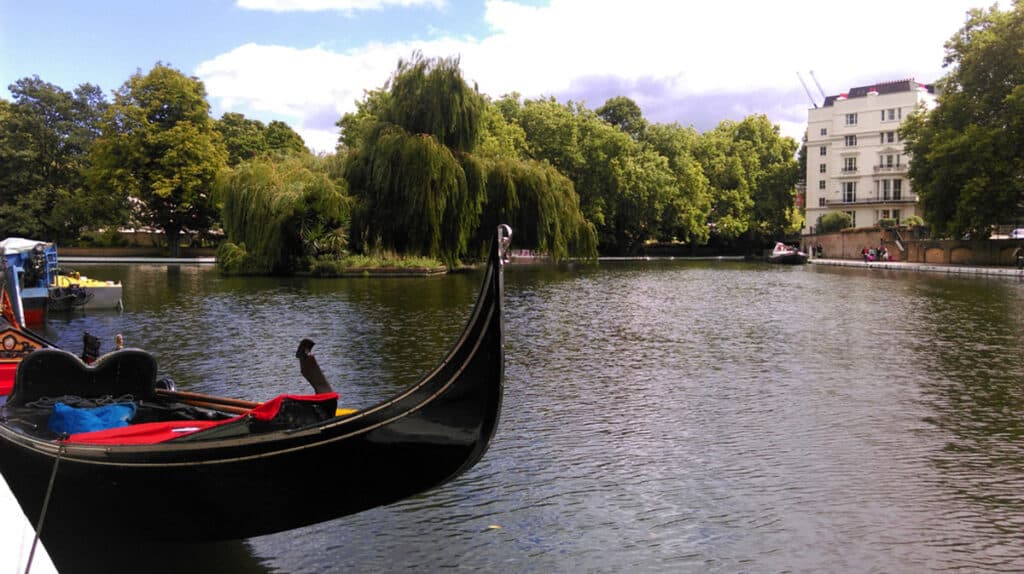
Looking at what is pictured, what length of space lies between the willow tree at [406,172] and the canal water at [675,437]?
12848 mm

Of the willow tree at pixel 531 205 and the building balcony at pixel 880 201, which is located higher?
the building balcony at pixel 880 201

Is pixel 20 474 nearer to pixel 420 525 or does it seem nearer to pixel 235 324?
pixel 420 525

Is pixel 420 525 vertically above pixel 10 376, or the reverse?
pixel 10 376

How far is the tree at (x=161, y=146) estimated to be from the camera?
48656mm

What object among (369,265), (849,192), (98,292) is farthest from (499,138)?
(849,192)

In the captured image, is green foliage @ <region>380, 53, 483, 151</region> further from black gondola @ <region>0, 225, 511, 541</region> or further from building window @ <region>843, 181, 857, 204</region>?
building window @ <region>843, 181, 857, 204</region>

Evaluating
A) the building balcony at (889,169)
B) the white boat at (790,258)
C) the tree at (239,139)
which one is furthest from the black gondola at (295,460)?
the building balcony at (889,169)

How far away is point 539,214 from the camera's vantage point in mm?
35094

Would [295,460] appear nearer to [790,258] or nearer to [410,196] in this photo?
[410,196]

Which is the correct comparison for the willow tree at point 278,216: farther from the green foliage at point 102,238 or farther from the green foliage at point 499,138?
the green foliage at point 102,238

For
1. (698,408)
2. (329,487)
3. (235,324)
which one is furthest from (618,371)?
(235,324)

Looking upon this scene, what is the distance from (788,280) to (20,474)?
102 ft

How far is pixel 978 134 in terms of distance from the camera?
36.8 metres

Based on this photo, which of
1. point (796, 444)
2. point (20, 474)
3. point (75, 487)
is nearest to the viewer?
point (75, 487)
